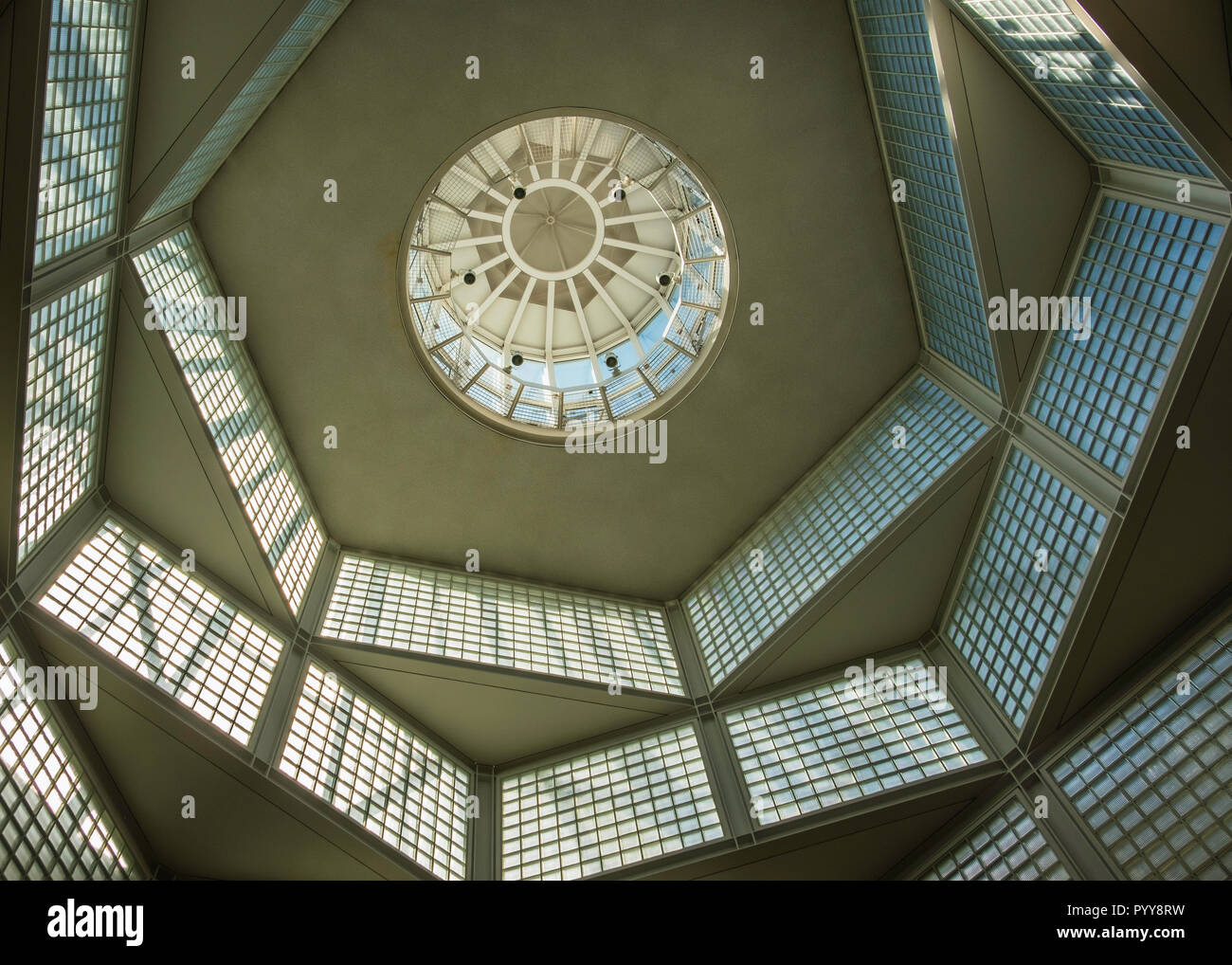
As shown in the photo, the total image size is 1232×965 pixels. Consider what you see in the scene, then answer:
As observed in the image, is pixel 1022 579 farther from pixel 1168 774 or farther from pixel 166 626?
pixel 166 626

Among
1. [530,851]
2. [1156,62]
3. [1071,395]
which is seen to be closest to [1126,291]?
[1071,395]

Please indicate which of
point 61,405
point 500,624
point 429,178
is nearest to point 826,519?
point 500,624

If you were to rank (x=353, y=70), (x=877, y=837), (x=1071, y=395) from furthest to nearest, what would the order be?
(x=353, y=70) → (x=877, y=837) → (x=1071, y=395)

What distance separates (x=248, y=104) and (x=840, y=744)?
15.0 m

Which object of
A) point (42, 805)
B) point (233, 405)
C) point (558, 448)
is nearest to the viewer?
point (42, 805)

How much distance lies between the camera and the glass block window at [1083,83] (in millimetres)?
10547

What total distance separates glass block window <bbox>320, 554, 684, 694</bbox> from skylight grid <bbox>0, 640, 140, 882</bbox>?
19.1ft

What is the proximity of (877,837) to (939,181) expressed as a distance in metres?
11.1

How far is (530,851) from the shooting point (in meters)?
15.4

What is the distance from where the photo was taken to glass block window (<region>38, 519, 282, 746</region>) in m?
12.0

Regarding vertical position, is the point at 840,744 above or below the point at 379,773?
below

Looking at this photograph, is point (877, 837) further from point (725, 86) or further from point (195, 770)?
point (725, 86)

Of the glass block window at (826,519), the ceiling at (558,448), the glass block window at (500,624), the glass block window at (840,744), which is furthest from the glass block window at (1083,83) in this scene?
the glass block window at (500,624)

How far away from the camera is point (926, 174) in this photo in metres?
15.9
